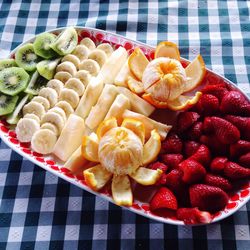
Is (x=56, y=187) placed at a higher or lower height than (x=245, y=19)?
lower

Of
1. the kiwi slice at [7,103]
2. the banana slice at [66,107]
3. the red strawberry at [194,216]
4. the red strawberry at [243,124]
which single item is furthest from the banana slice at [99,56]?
the red strawberry at [194,216]

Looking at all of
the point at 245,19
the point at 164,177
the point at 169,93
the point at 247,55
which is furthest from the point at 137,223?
the point at 245,19

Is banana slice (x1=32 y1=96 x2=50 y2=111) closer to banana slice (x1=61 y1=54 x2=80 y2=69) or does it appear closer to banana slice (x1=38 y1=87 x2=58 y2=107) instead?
banana slice (x1=38 y1=87 x2=58 y2=107)

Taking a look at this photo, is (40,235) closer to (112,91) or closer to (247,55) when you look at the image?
(112,91)

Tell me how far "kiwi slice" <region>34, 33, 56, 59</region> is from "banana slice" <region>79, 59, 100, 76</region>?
14 centimetres

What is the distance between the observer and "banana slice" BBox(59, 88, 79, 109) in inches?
55.4

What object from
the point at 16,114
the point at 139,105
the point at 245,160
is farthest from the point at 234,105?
the point at 16,114

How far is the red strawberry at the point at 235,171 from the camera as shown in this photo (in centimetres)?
116

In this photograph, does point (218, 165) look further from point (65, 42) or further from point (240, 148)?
point (65, 42)

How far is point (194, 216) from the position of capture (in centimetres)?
111

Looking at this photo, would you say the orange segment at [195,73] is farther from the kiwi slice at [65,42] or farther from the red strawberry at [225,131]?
the kiwi slice at [65,42]

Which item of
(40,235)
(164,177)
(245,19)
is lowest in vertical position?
(40,235)

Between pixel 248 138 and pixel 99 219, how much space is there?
1.82 ft

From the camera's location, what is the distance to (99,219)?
130 centimetres
